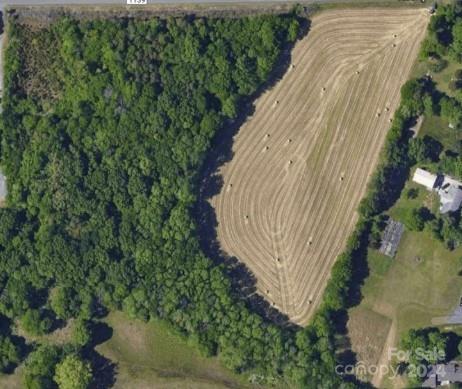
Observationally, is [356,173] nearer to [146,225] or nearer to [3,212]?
[146,225]

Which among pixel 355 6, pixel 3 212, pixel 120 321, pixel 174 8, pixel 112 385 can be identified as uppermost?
pixel 355 6

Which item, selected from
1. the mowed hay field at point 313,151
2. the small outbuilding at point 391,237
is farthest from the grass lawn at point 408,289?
the mowed hay field at point 313,151

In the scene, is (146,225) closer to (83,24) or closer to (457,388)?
(83,24)

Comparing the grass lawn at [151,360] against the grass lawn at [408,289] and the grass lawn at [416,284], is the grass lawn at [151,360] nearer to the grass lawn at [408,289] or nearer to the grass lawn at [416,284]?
the grass lawn at [408,289]

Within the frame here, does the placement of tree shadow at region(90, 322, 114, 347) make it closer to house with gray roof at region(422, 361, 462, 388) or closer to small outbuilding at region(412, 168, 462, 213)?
house with gray roof at region(422, 361, 462, 388)

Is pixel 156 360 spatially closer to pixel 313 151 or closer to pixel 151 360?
pixel 151 360

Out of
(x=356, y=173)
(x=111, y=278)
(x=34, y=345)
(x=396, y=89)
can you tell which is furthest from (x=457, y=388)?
(x=34, y=345)

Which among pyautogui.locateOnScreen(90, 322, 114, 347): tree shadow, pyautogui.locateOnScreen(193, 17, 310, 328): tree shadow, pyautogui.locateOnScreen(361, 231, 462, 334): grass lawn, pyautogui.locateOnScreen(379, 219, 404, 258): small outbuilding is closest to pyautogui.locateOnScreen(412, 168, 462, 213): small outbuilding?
pyautogui.locateOnScreen(361, 231, 462, 334): grass lawn

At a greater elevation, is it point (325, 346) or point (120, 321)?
point (325, 346)
